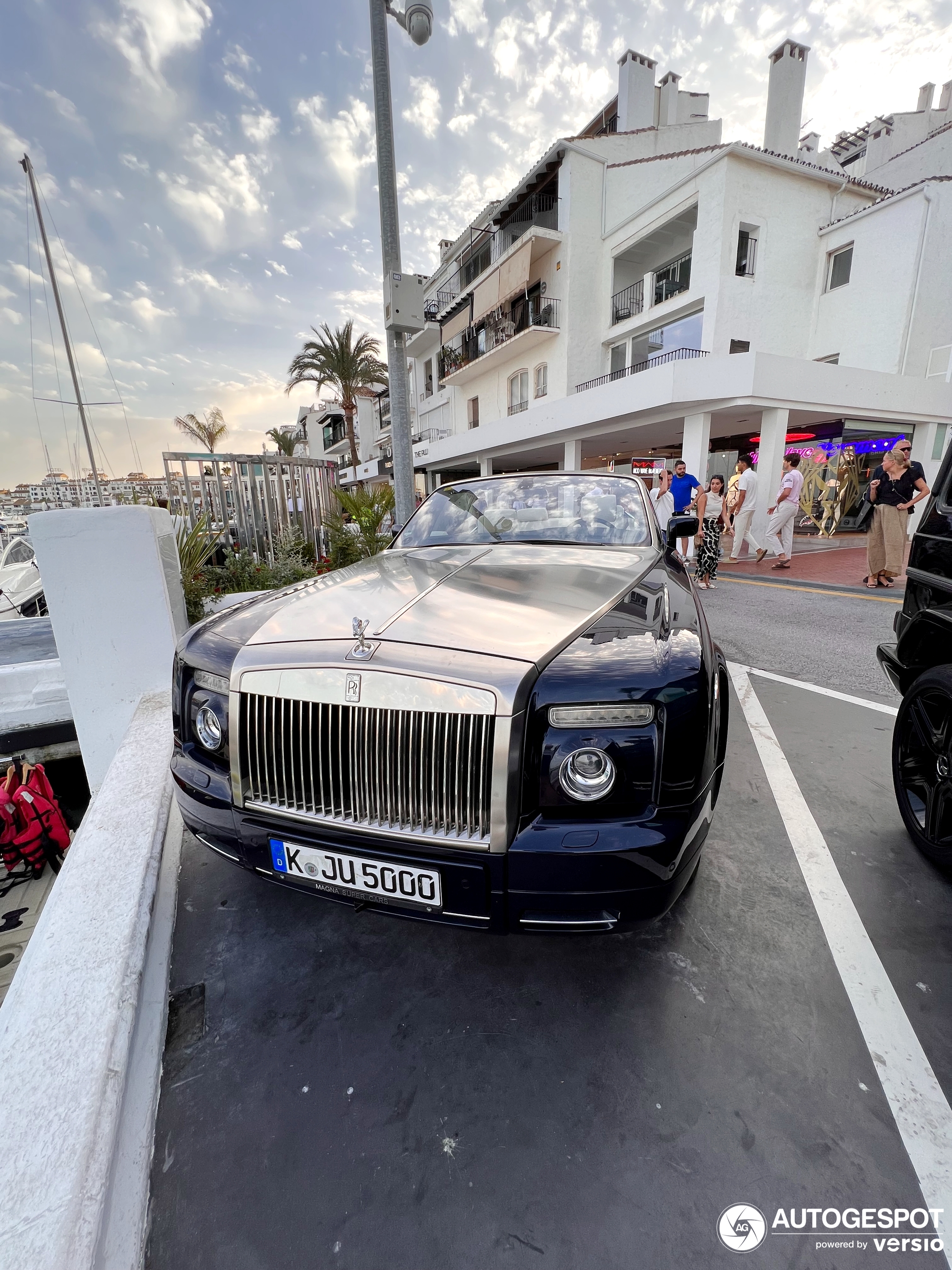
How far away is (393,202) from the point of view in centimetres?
586

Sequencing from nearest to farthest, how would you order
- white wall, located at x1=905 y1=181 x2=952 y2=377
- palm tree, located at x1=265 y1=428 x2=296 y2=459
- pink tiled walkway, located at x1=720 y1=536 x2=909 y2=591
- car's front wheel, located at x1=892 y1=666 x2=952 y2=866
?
car's front wheel, located at x1=892 y1=666 x2=952 y2=866 < pink tiled walkway, located at x1=720 y1=536 x2=909 y2=591 < white wall, located at x1=905 y1=181 x2=952 y2=377 < palm tree, located at x1=265 y1=428 x2=296 y2=459

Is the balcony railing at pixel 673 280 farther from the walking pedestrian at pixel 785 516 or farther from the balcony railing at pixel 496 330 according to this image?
the walking pedestrian at pixel 785 516

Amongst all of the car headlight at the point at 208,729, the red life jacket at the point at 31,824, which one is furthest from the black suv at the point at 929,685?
the red life jacket at the point at 31,824

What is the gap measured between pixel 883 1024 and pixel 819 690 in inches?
125

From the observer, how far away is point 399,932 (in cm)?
207

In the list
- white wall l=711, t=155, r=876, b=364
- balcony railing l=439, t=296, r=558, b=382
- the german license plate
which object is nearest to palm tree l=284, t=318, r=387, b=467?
balcony railing l=439, t=296, r=558, b=382

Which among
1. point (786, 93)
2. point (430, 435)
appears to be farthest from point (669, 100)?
point (430, 435)

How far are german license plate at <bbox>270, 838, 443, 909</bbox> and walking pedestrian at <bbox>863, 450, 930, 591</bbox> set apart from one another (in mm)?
8807

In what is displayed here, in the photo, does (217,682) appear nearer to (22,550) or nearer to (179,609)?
(179,609)

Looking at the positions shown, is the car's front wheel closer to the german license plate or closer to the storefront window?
the german license plate

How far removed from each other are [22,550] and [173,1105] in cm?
1202

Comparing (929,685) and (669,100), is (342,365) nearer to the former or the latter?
(669,100)

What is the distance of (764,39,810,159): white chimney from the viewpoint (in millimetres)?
18984

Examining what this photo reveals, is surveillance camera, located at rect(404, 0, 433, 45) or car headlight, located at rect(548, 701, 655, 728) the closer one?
car headlight, located at rect(548, 701, 655, 728)
